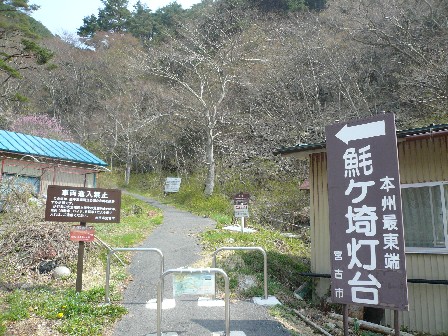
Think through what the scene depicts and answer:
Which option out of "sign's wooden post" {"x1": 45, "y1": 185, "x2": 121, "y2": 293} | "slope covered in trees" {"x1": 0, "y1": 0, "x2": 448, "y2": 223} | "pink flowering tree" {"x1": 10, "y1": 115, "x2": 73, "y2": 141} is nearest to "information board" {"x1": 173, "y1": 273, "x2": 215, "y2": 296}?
"sign's wooden post" {"x1": 45, "y1": 185, "x2": 121, "y2": 293}

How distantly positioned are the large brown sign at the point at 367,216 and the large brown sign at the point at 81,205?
184 inches

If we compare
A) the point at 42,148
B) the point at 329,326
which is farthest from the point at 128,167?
the point at 329,326

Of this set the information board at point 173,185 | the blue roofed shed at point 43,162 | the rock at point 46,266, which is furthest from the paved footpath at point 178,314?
the information board at point 173,185

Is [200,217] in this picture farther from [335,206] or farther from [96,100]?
[96,100]

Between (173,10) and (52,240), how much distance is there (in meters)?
38.4

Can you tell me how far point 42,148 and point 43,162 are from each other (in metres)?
1.31

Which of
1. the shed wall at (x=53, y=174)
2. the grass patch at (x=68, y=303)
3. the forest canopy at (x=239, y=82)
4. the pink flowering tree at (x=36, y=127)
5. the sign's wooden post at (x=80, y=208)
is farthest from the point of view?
the pink flowering tree at (x=36, y=127)

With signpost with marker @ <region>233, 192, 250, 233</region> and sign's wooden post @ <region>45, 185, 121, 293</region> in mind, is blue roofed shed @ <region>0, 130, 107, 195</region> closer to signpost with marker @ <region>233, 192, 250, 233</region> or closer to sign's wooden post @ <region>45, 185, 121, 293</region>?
signpost with marker @ <region>233, 192, 250, 233</region>

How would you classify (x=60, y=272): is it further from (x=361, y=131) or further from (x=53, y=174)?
(x=53, y=174)

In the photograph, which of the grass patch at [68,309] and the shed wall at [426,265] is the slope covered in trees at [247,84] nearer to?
the shed wall at [426,265]

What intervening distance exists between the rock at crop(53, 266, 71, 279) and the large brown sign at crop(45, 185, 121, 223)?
1.61m

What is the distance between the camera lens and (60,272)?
8.37 m

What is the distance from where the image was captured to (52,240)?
8.96 m

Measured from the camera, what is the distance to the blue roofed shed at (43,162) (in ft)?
53.8
